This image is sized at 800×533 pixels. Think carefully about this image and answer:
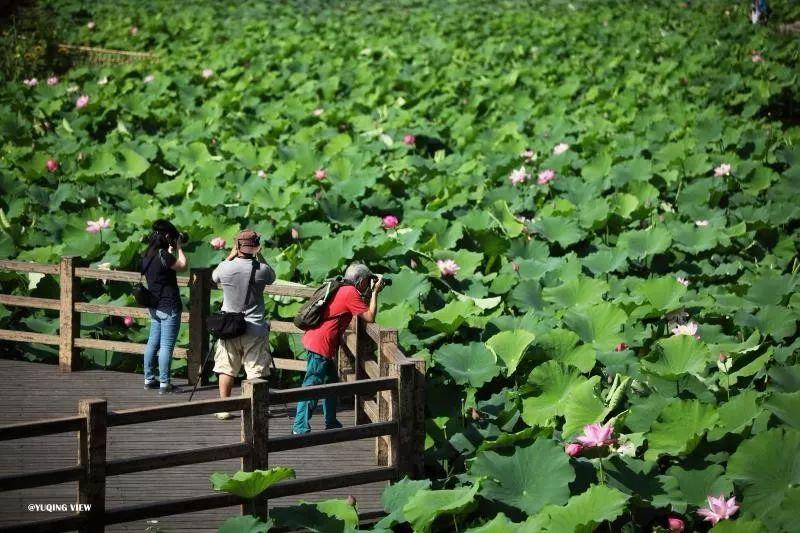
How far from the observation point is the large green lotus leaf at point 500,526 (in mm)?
4129

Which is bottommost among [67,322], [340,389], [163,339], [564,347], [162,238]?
[67,322]

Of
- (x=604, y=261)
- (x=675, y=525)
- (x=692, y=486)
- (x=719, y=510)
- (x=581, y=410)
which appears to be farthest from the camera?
(x=604, y=261)

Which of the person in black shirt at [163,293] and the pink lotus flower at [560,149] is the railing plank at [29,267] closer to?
the person in black shirt at [163,293]

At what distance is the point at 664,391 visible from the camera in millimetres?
5398

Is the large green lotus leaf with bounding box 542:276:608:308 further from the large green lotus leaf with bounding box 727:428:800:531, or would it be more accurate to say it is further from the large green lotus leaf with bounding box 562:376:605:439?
the large green lotus leaf with bounding box 727:428:800:531

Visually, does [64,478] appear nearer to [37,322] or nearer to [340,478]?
[340,478]

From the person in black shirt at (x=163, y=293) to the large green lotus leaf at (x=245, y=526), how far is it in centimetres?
212

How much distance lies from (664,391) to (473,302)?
1904 mm

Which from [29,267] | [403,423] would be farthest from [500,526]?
[29,267]

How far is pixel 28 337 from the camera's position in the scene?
22.2 feet

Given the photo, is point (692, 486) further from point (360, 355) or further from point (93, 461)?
point (93, 461)

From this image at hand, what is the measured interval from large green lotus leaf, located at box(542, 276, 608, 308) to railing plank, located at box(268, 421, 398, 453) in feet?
7.87

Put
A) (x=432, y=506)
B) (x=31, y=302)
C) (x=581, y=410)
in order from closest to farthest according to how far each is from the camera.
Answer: (x=432, y=506), (x=581, y=410), (x=31, y=302)

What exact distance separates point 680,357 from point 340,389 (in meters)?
2.01
